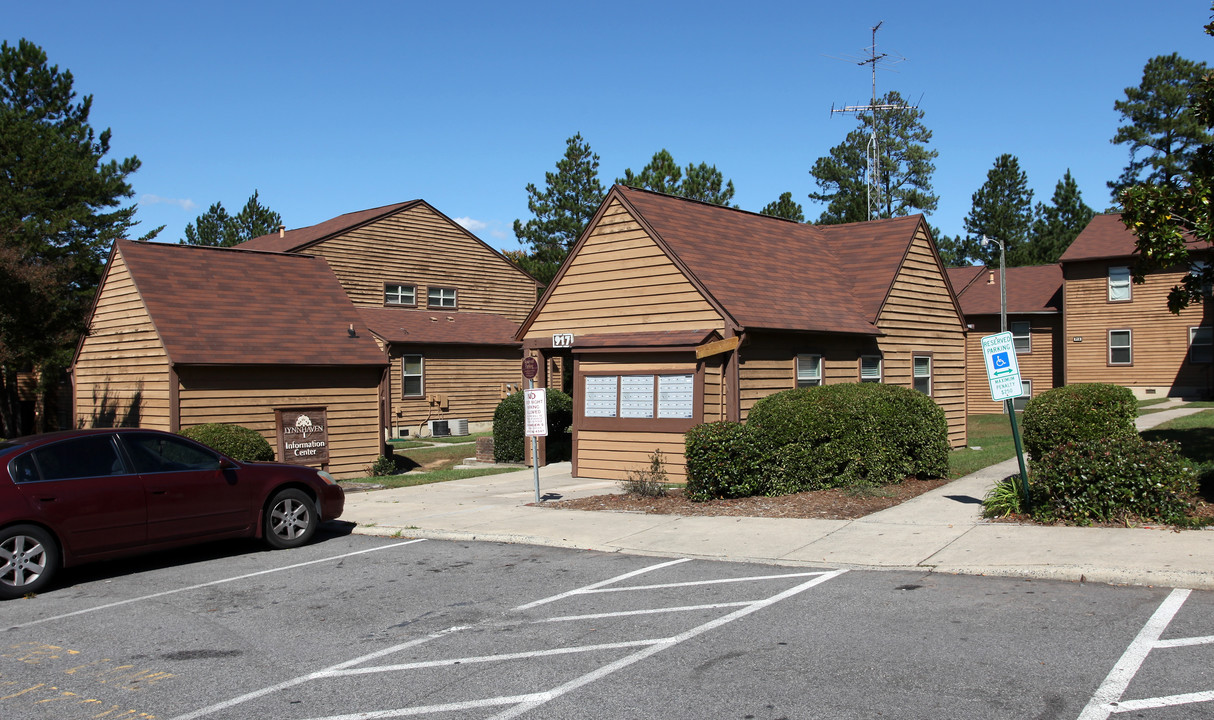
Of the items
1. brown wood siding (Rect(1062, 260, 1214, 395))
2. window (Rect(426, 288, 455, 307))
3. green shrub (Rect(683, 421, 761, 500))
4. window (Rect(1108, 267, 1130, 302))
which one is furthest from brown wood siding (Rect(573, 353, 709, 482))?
window (Rect(1108, 267, 1130, 302))

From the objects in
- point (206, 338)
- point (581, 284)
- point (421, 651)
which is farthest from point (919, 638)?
point (206, 338)

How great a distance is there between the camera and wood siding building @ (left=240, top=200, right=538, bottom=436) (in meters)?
32.6

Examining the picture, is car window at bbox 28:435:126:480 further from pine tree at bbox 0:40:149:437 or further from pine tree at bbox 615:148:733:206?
pine tree at bbox 615:148:733:206

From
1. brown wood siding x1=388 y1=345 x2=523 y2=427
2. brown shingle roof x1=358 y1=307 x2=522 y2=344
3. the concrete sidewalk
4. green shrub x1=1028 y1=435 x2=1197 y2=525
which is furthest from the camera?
brown shingle roof x1=358 y1=307 x2=522 y2=344

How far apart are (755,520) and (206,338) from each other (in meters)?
13.0

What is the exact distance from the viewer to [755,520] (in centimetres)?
1217

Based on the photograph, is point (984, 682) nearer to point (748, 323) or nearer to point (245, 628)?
point (245, 628)

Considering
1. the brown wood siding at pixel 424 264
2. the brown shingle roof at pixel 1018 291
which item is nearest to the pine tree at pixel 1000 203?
the brown shingle roof at pixel 1018 291

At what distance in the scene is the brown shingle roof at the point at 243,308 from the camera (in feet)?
64.2

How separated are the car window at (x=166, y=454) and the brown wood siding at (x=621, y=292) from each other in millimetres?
8901

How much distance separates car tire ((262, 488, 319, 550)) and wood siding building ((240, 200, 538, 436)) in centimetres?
1914

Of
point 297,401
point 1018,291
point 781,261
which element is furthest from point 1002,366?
point 1018,291

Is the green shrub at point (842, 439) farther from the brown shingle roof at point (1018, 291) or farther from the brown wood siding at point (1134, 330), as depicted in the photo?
the brown shingle roof at point (1018, 291)

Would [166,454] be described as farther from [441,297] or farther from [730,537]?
[441,297]
